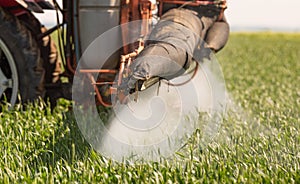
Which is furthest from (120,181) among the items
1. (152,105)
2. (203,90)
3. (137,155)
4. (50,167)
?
(203,90)

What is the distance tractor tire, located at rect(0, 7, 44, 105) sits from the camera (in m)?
6.29

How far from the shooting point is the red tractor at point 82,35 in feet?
19.6

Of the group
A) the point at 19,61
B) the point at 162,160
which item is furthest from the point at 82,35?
the point at 162,160

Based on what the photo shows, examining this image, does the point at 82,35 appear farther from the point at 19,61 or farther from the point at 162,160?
the point at 162,160

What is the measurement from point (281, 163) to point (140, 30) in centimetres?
219

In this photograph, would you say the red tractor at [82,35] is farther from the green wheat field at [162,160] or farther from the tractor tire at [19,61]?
the green wheat field at [162,160]

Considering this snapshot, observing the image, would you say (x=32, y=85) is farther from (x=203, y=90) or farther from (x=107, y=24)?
(x=203, y=90)

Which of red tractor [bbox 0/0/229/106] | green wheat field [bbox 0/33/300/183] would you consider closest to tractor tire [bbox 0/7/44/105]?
red tractor [bbox 0/0/229/106]

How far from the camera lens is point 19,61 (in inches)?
250

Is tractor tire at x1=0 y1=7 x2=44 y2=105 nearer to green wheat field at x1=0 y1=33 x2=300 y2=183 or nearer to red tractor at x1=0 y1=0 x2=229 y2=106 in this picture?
red tractor at x1=0 y1=0 x2=229 y2=106

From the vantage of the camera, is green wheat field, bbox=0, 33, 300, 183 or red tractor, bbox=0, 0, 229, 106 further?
red tractor, bbox=0, 0, 229, 106

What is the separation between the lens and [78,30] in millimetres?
6102

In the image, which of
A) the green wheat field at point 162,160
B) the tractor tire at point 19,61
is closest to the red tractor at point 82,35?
the tractor tire at point 19,61

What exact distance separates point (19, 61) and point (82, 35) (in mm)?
751
